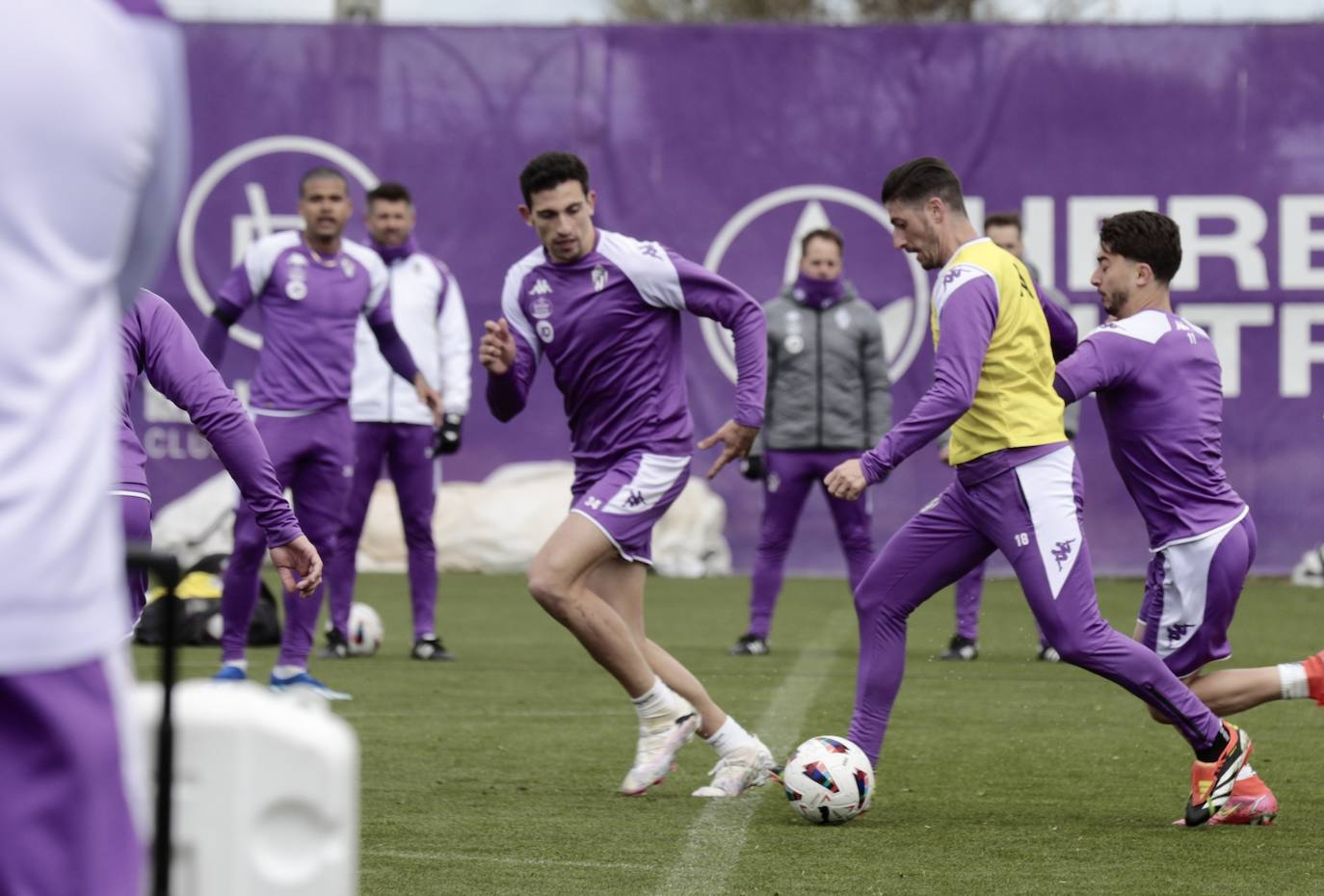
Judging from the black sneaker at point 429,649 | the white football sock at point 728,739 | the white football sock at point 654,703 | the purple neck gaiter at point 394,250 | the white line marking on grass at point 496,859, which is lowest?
the black sneaker at point 429,649

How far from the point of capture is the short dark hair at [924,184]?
20.8 feet

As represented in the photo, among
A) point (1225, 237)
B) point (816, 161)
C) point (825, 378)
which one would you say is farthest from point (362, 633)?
A: point (1225, 237)

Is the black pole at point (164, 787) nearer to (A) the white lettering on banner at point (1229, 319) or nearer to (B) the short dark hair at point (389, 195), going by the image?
(B) the short dark hair at point (389, 195)

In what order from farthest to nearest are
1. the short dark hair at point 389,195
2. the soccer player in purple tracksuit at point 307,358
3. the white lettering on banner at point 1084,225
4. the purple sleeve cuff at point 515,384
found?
1. the white lettering on banner at point 1084,225
2. the short dark hair at point 389,195
3. the soccer player in purple tracksuit at point 307,358
4. the purple sleeve cuff at point 515,384

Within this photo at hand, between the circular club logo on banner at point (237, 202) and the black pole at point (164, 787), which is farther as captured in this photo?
the circular club logo on banner at point (237, 202)

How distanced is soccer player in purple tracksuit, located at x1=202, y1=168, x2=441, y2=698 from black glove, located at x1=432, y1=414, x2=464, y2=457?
63 centimetres

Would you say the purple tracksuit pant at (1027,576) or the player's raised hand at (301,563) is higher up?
the player's raised hand at (301,563)

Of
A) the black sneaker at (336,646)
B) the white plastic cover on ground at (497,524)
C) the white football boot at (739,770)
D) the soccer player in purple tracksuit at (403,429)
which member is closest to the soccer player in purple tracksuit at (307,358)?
the soccer player in purple tracksuit at (403,429)

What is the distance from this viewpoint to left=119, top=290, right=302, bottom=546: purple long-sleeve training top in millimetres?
5125

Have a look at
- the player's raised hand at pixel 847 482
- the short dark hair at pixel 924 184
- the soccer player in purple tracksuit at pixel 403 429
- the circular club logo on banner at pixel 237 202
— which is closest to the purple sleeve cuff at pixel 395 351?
the soccer player in purple tracksuit at pixel 403 429

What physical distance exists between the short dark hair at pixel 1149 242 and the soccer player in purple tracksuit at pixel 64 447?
15.4 feet

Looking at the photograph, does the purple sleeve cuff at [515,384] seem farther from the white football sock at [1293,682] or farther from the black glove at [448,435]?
the black glove at [448,435]

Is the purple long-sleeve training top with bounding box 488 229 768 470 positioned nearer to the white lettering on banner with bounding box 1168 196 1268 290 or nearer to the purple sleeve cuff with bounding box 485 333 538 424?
the purple sleeve cuff with bounding box 485 333 538 424

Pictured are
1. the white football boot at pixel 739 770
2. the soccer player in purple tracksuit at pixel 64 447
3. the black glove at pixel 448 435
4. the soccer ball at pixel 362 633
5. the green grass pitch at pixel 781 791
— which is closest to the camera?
the soccer player in purple tracksuit at pixel 64 447
